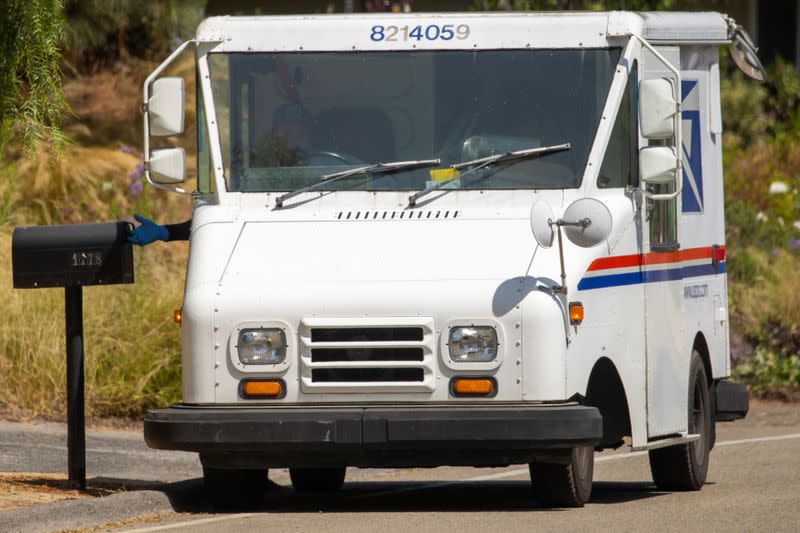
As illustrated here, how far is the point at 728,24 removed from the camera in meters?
11.8

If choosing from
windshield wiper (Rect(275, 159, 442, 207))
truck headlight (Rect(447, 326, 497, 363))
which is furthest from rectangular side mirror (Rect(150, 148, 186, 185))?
truck headlight (Rect(447, 326, 497, 363))

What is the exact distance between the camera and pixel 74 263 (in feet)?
35.0

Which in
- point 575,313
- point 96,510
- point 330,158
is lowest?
point 96,510

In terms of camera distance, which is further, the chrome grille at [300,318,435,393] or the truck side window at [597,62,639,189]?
the truck side window at [597,62,639,189]

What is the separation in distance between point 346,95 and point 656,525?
299 cm

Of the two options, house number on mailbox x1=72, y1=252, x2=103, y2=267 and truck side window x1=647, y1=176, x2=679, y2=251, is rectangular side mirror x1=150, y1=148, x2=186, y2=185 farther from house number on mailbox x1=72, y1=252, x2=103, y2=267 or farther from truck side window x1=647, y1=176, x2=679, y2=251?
truck side window x1=647, y1=176, x2=679, y2=251

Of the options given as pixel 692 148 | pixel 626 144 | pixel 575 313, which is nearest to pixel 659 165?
pixel 626 144

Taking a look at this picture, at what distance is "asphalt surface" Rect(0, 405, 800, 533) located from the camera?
31.1 ft

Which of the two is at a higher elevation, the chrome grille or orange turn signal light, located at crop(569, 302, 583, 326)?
orange turn signal light, located at crop(569, 302, 583, 326)

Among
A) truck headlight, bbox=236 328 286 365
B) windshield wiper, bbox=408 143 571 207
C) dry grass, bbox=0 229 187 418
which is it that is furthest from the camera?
dry grass, bbox=0 229 187 418

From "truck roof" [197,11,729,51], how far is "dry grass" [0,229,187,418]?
509 cm

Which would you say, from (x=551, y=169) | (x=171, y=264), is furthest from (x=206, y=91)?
(x=171, y=264)

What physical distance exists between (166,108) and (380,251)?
1531mm

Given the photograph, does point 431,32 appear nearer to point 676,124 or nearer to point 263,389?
point 676,124
